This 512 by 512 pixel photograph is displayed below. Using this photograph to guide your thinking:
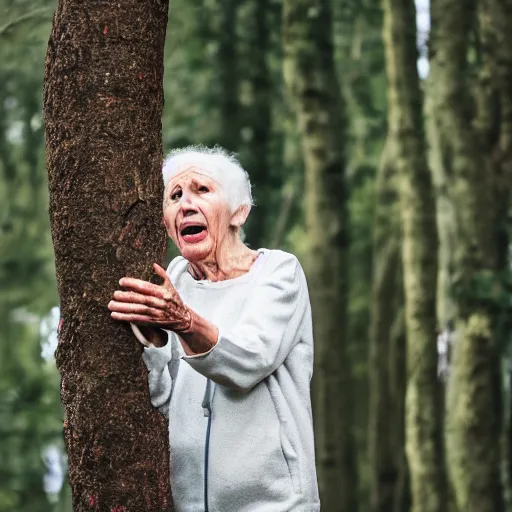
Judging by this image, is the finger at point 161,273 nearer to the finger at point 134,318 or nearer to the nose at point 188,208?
the finger at point 134,318

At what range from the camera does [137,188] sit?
12.6ft

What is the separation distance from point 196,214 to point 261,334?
0.47m

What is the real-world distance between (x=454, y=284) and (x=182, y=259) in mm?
7742

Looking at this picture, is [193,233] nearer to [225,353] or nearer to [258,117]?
[225,353]

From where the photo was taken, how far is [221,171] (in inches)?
169

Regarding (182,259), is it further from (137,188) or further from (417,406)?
(417,406)

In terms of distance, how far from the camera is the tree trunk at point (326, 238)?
39.1 ft

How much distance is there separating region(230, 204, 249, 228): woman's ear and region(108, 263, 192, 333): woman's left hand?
550 millimetres

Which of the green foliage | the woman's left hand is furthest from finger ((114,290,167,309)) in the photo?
the green foliage

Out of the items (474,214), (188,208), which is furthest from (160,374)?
(474,214)

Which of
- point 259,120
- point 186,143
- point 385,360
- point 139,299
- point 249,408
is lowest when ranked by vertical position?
point 385,360

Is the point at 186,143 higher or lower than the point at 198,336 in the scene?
higher

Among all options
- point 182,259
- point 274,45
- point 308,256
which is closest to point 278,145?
point 274,45

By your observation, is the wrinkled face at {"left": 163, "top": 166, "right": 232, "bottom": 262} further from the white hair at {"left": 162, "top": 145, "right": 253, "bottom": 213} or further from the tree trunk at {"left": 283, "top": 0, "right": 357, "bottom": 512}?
the tree trunk at {"left": 283, "top": 0, "right": 357, "bottom": 512}
